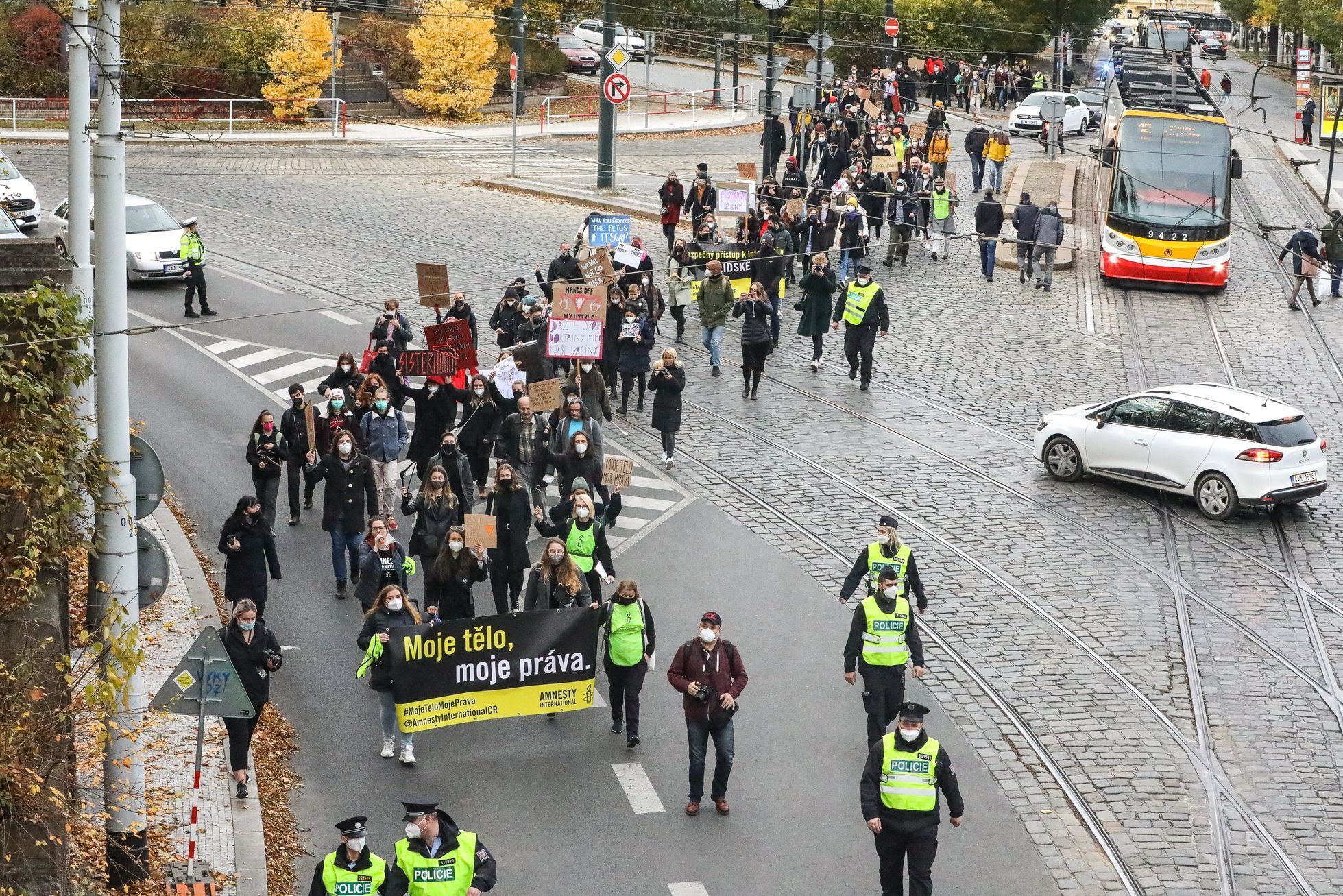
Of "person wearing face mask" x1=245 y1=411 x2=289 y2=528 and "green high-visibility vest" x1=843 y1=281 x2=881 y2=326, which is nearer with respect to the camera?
"person wearing face mask" x1=245 y1=411 x2=289 y2=528

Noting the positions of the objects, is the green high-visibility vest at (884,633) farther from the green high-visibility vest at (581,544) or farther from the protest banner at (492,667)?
the green high-visibility vest at (581,544)

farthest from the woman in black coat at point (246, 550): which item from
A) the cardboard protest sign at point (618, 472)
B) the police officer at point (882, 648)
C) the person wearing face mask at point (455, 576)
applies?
the police officer at point (882, 648)

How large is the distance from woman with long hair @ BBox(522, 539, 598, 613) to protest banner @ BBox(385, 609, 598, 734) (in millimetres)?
559

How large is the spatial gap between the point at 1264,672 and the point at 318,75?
3992 centimetres

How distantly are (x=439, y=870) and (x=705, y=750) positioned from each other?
3136 mm

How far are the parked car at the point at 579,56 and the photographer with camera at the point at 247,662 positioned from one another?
50229mm

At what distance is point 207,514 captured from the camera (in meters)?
19.1

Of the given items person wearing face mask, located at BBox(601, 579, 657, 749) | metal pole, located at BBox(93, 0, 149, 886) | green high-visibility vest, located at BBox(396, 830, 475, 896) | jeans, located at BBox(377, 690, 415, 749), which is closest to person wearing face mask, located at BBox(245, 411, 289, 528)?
jeans, located at BBox(377, 690, 415, 749)

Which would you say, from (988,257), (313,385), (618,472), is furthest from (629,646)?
(988,257)

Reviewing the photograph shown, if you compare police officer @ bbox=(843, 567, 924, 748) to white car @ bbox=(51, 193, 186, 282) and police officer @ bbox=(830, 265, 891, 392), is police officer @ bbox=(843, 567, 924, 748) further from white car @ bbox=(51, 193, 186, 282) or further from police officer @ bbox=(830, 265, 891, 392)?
white car @ bbox=(51, 193, 186, 282)

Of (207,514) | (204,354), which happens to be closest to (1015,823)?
(207,514)

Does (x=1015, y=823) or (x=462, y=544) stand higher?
(x=462, y=544)

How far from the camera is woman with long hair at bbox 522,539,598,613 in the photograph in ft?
48.2

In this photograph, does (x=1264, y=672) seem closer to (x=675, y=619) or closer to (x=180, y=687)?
(x=675, y=619)
